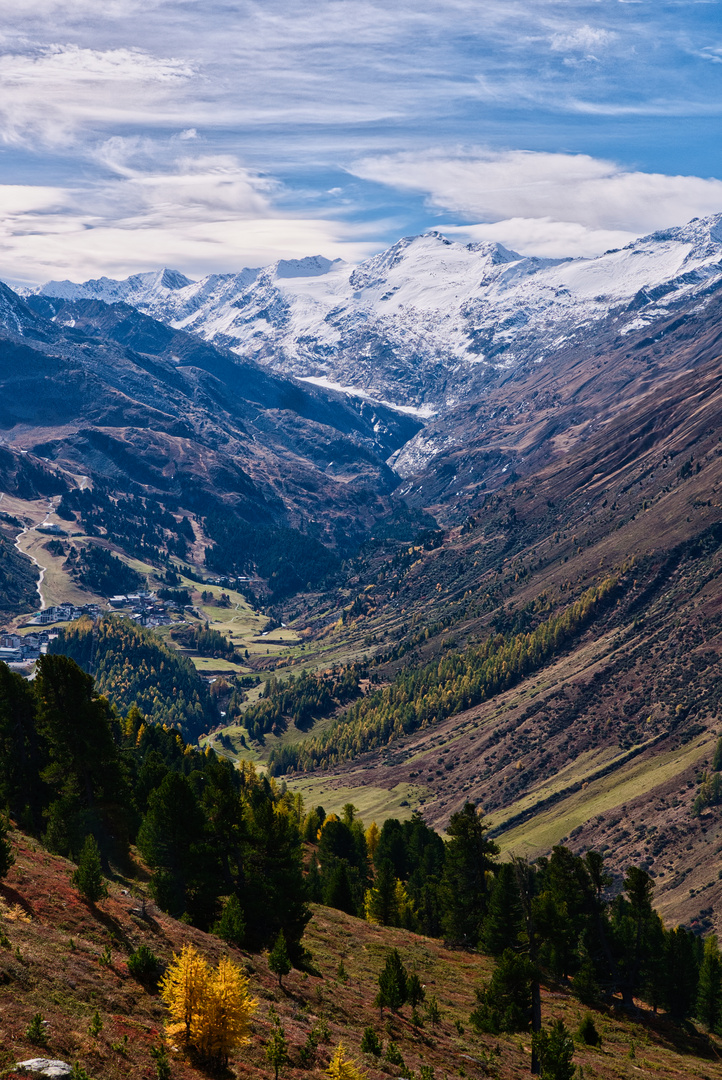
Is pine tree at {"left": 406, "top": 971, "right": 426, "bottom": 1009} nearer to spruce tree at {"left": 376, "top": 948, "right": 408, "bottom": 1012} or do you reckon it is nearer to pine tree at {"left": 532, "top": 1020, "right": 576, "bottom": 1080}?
spruce tree at {"left": 376, "top": 948, "right": 408, "bottom": 1012}

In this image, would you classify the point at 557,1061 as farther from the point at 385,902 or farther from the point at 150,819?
the point at 385,902

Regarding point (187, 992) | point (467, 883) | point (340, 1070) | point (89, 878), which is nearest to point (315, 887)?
point (467, 883)

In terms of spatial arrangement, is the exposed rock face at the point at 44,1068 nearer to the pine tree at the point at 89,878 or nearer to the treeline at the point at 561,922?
the pine tree at the point at 89,878

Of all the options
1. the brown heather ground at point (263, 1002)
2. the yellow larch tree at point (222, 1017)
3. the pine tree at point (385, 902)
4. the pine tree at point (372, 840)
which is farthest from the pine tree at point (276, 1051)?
the pine tree at point (372, 840)

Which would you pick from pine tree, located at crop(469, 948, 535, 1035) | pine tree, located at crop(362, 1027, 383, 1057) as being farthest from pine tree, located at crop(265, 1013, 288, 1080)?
pine tree, located at crop(469, 948, 535, 1035)

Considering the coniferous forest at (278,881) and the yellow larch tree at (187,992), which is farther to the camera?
the coniferous forest at (278,881)

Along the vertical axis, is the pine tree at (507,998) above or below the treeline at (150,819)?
below

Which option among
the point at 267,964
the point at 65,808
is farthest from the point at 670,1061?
the point at 65,808
